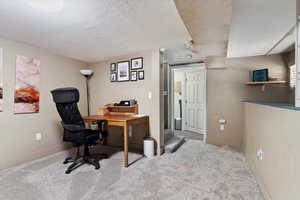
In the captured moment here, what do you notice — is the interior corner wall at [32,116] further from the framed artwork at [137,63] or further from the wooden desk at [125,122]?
the framed artwork at [137,63]

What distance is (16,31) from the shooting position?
1.99 meters

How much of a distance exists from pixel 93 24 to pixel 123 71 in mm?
1386

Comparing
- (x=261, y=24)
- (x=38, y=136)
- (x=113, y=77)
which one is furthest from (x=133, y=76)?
(x=261, y=24)

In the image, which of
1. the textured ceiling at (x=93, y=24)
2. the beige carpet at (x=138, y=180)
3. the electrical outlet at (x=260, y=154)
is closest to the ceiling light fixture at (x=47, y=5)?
the textured ceiling at (x=93, y=24)

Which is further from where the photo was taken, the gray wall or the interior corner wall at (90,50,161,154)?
the interior corner wall at (90,50,161,154)

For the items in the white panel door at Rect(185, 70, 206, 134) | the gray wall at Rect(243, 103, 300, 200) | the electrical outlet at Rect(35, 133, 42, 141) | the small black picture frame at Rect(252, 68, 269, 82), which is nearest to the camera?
the gray wall at Rect(243, 103, 300, 200)

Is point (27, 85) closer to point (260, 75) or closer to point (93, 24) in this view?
point (93, 24)

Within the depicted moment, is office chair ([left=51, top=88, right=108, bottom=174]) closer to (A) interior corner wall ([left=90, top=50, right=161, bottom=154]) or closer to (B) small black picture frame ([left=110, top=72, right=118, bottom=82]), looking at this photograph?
(A) interior corner wall ([left=90, top=50, right=161, bottom=154])

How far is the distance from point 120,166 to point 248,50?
2.98m

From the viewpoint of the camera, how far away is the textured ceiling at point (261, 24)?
131 cm

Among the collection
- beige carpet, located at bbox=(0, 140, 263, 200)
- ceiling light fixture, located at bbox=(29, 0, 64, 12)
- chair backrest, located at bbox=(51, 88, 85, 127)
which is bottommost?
beige carpet, located at bbox=(0, 140, 263, 200)

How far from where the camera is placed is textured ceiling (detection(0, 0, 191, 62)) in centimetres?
144

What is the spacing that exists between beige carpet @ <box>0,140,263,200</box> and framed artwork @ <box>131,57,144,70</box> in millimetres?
1751

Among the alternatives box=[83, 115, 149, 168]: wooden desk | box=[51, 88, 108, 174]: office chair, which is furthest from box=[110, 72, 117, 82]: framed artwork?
box=[51, 88, 108, 174]: office chair
